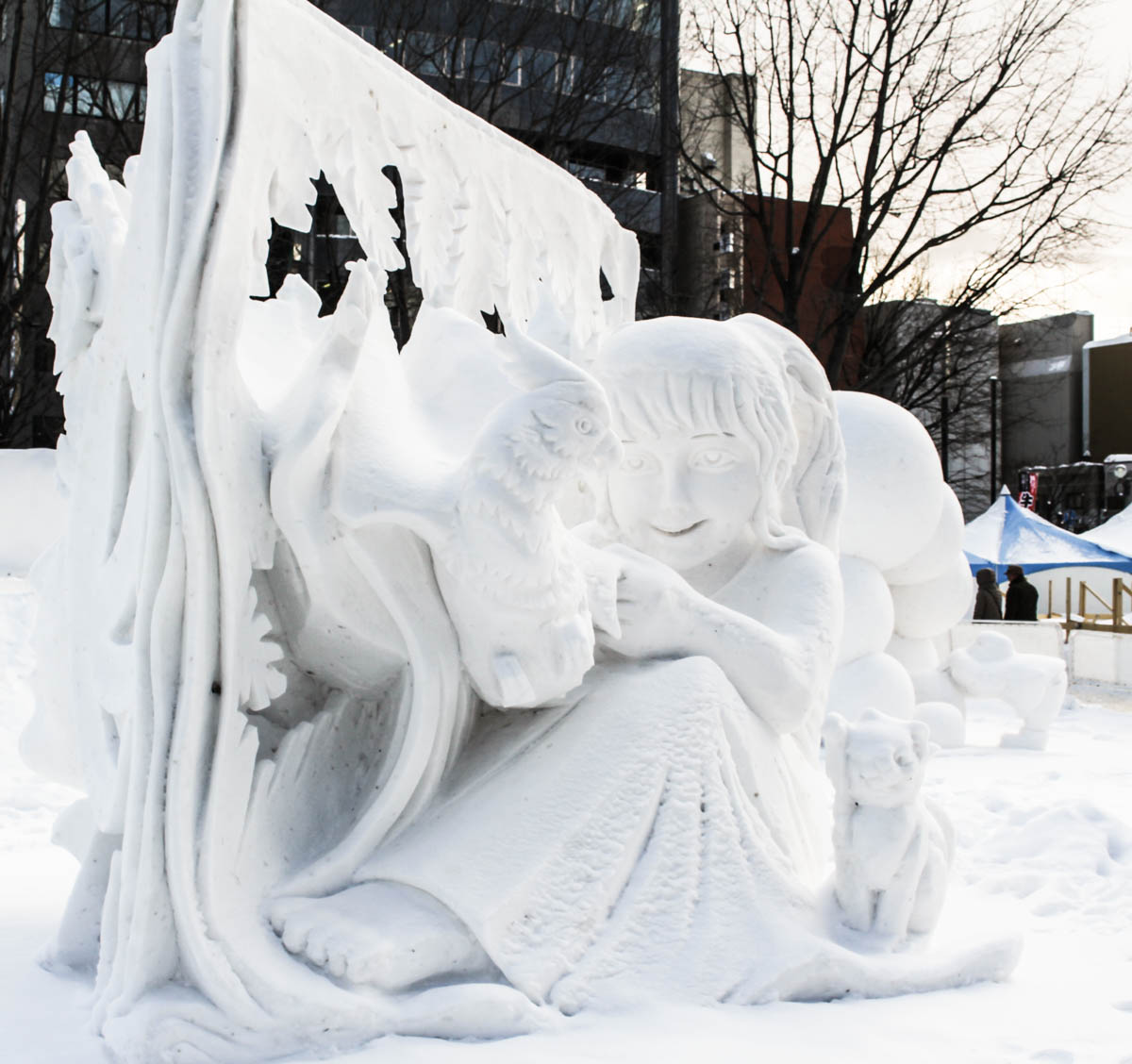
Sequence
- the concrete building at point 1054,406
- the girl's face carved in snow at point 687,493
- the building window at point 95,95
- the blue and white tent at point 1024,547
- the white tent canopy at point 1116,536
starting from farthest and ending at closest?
the concrete building at point 1054,406
the white tent canopy at point 1116,536
the blue and white tent at point 1024,547
the building window at point 95,95
the girl's face carved in snow at point 687,493

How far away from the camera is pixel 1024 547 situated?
13570mm

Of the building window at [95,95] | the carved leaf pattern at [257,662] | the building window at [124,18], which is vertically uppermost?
the building window at [124,18]

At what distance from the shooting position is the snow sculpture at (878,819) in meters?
2.28

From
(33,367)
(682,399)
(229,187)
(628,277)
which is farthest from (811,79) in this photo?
(229,187)

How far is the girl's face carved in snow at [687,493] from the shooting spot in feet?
9.07

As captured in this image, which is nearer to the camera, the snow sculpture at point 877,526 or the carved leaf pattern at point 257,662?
the carved leaf pattern at point 257,662

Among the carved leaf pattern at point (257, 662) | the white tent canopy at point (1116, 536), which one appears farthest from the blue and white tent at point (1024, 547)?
the carved leaf pattern at point (257, 662)

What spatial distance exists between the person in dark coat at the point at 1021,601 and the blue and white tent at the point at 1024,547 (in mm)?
1411

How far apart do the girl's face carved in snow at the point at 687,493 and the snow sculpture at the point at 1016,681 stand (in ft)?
13.1

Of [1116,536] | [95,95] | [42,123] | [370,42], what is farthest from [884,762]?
[1116,536]

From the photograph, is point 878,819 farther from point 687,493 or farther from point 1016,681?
point 1016,681

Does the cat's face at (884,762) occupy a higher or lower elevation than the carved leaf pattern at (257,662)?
lower

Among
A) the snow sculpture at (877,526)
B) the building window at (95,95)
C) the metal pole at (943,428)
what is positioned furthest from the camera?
the metal pole at (943,428)

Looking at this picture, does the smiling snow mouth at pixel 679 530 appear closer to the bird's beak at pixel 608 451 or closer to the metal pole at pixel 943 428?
the bird's beak at pixel 608 451
